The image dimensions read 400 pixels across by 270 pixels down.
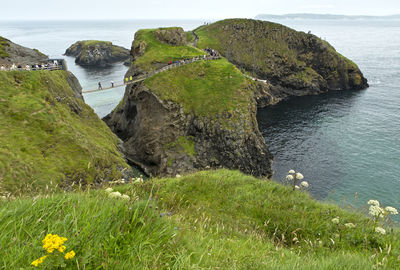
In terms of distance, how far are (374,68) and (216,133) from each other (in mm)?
124209

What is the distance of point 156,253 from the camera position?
12.1 ft

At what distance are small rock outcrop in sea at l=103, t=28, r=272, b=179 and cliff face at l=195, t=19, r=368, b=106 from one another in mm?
43764

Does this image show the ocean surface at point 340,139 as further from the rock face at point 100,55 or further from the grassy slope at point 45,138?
the rock face at point 100,55

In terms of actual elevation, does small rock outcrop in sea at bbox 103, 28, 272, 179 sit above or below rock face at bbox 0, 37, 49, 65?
below

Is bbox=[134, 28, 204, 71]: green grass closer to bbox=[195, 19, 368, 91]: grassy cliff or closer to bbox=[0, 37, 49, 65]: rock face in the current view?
bbox=[0, 37, 49, 65]: rock face

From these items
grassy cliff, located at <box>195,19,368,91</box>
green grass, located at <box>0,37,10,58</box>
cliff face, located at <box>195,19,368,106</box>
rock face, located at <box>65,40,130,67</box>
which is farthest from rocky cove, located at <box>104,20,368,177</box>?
rock face, located at <box>65,40,130,67</box>

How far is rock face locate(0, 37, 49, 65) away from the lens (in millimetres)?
41031

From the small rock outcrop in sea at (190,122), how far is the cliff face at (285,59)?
43.8 meters

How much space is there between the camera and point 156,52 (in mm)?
63562

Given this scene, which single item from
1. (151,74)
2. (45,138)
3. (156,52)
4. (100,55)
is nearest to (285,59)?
(156,52)

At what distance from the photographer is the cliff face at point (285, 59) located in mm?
99812

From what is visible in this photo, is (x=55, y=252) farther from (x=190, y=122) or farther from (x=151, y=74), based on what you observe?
(x=151, y=74)

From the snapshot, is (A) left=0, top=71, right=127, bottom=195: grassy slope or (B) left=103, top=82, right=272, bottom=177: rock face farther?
(B) left=103, top=82, right=272, bottom=177: rock face

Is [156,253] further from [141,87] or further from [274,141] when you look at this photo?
[274,141]
